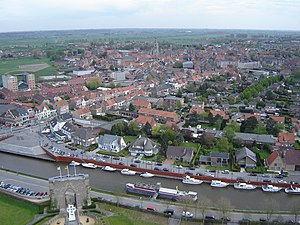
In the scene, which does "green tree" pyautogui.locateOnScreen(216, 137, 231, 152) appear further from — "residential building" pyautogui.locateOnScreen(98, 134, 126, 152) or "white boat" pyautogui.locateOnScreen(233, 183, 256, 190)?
"residential building" pyautogui.locateOnScreen(98, 134, 126, 152)

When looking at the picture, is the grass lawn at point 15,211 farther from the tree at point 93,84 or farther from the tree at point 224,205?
the tree at point 93,84

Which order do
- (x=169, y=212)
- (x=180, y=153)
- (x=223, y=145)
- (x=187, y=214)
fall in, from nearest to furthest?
1. (x=187, y=214)
2. (x=169, y=212)
3. (x=180, y=153)
4. (x=223, y=145)

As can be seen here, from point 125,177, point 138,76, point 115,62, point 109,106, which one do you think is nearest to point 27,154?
point 125,177

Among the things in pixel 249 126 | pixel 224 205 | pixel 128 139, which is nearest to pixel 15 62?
pixel 128 139

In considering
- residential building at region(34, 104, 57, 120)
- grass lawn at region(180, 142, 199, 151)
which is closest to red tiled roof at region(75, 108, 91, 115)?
residential building at region(34, 104, 57, 120)

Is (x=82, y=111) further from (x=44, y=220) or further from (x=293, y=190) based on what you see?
(x=293, y=190)

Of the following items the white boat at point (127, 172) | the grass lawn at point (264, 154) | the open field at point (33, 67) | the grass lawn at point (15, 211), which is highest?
the open field at point (33, 67)

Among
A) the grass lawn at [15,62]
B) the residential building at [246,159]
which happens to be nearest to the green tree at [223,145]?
the residential building at [246,159]
